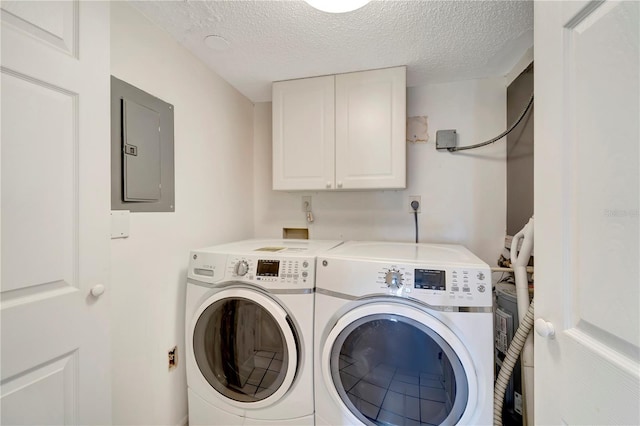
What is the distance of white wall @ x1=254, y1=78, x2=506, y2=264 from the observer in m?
1.71

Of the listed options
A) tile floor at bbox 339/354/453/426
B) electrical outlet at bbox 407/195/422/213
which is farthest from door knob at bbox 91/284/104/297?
electrical outlet at bbox 407/195/422/213

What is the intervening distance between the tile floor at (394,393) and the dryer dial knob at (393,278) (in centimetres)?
35

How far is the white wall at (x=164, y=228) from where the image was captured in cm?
108

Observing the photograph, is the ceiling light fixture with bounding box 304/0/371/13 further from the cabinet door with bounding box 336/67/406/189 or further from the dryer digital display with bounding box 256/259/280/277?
the dryer digital display with bounding box 256/259/280/277

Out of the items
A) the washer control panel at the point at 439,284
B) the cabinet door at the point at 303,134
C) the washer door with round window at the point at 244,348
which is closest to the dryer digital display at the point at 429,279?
the washer control panel at the point at 439,284

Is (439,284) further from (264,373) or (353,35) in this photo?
(353,35)

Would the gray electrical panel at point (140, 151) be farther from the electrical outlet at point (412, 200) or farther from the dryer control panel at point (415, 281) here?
the electrical outlet at point (412, 200)

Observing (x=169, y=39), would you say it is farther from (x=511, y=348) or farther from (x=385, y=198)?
(x=511, y=348)

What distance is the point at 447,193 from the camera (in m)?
1.79
